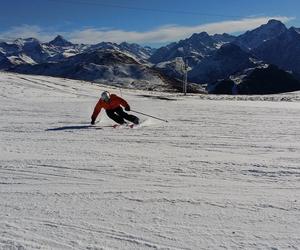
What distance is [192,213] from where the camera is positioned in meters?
5.89

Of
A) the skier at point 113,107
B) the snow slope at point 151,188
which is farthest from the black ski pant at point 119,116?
the snow slope at point 151,188

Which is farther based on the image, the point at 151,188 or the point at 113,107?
the point at 113,107

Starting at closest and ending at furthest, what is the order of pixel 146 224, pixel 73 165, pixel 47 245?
pixel 47 245, pixel 146 224, pixel 73 165

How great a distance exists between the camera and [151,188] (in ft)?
22.7

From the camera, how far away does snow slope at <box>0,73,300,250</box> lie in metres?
5.24

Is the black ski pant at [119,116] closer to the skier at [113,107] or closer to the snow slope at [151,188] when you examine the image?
the skier at [113,107]

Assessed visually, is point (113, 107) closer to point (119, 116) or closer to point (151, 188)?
point (119, 116)

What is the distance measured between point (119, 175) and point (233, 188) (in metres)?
1.97

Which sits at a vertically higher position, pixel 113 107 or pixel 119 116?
pixel 113 107

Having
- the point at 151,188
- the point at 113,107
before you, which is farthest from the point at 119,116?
Result: the point at 151,188

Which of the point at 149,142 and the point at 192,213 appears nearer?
the point at 192,213

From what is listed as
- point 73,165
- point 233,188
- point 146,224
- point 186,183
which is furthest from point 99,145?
point 146,224

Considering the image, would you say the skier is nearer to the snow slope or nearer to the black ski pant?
the black ski pant

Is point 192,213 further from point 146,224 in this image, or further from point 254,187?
point 254,187
